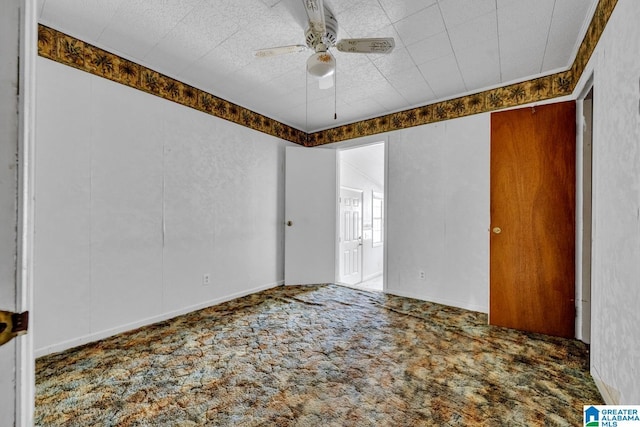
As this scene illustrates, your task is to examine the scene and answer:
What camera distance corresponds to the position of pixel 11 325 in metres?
0.48

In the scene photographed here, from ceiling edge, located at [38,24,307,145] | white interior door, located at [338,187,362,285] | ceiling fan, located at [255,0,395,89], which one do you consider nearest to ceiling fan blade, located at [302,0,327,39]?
ceiling fan, located at [255,0,395,89]

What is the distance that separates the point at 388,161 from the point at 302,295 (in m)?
2.13

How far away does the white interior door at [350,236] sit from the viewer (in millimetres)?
5160

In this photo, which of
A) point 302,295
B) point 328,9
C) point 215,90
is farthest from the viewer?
point 302,295

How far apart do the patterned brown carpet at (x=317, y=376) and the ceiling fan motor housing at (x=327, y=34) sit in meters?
2.34

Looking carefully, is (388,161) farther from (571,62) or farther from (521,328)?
(521,328)

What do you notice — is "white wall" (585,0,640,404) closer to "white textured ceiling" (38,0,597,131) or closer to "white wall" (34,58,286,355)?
"white textured ceiling" (38,0,597,131)

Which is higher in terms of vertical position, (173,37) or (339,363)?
(173,37)

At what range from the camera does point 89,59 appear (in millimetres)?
2316

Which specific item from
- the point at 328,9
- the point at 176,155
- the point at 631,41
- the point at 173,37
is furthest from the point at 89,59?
the point at 631,41

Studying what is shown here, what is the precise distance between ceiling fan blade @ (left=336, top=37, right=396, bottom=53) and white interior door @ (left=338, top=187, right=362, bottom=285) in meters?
3.29

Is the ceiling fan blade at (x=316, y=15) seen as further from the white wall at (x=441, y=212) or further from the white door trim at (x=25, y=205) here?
the white wall at (x=441, y=212)

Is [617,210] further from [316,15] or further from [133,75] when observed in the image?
[133,75]

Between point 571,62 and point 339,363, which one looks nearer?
point 339,363
